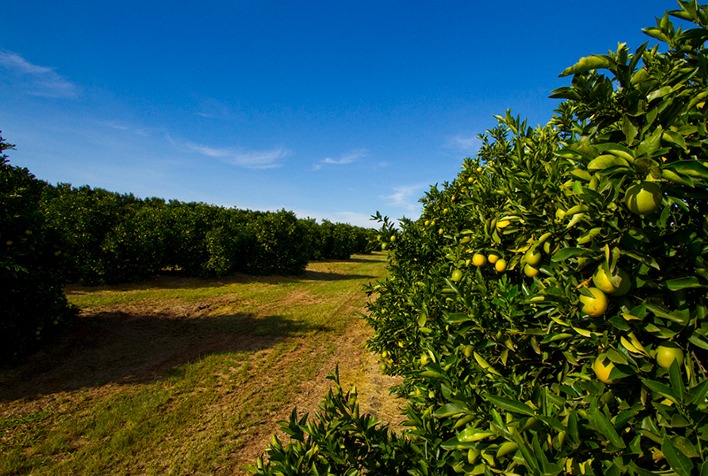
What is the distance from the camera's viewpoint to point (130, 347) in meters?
6.45

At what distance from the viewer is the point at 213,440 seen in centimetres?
379

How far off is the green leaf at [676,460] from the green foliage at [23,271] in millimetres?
A: 7307

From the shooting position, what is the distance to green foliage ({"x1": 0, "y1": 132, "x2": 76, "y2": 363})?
17.6 ft

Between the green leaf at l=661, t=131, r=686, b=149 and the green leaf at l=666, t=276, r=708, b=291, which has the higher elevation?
the green leaf at l=661, t=131, r=686, b=149

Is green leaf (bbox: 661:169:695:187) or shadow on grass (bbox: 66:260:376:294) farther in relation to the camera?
shadow on grass (bbox: 66:260:376:294)

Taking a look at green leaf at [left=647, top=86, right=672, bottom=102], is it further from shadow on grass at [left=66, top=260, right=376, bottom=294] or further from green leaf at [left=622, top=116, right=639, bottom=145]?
shadow on grass at [left=66, top=260, right=376, bottom=294]

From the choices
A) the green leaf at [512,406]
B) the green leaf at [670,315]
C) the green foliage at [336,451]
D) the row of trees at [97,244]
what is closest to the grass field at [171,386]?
the row of trees at [97,244]

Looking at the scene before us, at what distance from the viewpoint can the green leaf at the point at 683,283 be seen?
107 centimetres

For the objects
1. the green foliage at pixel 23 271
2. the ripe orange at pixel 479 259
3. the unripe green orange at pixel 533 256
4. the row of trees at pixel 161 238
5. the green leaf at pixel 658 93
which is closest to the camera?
the green leaf at pixel 658 93

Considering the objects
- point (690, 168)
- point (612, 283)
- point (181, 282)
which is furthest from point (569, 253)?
point (181, 282)

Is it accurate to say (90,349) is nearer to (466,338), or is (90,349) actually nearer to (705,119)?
(466,338)

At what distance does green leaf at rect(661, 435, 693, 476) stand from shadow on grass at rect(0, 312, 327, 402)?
239 inches

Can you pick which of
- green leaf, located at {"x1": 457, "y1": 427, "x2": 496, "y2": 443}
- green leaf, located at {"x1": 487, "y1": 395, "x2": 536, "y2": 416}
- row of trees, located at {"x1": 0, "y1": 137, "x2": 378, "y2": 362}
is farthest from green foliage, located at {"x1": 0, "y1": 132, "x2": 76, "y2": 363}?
green leaf, located at {"x1": 487, "y1": 395, "x2": 536, "y2": 416}

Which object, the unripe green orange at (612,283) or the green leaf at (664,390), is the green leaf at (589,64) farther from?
the green leaf at (664,390)
